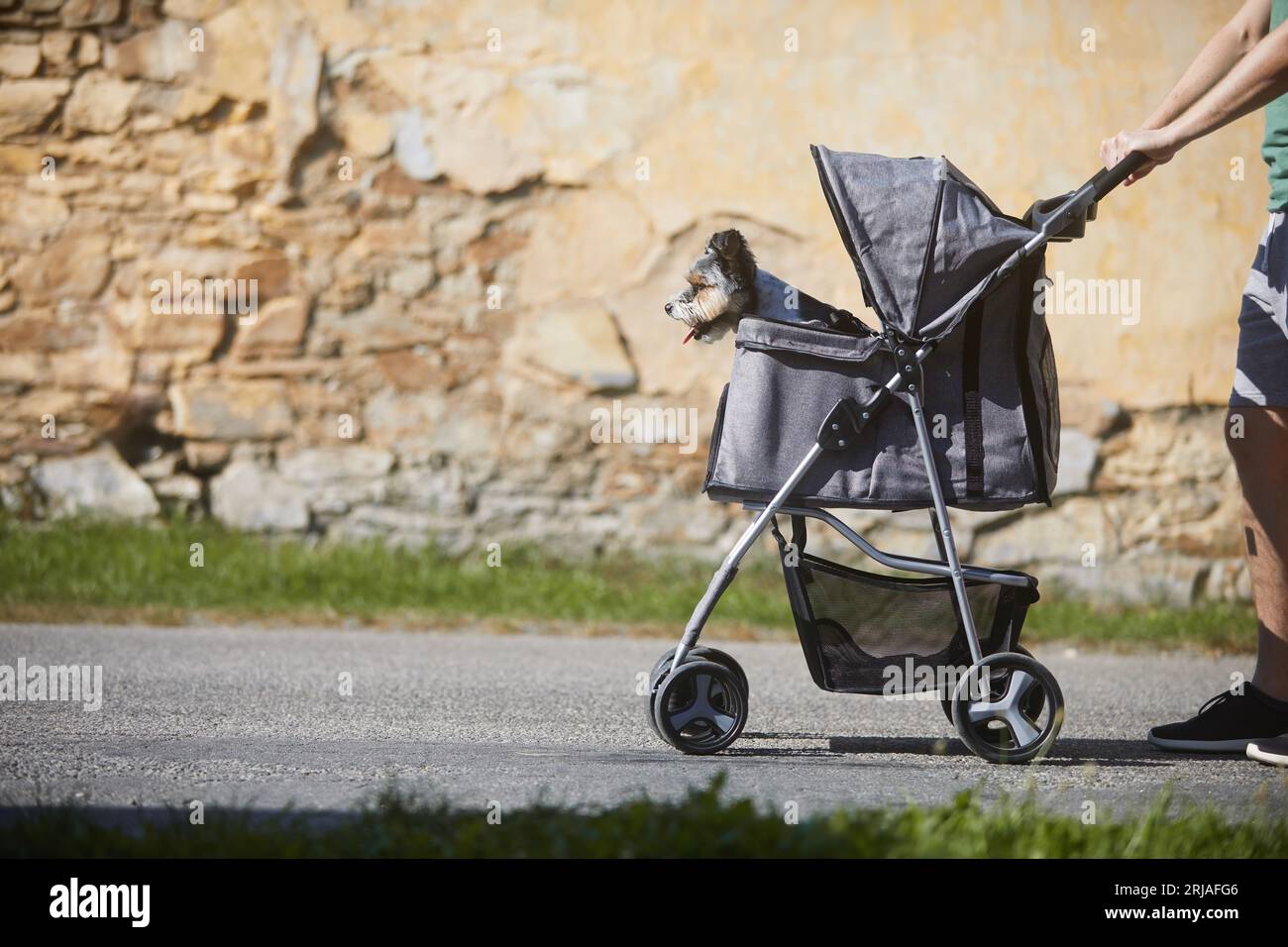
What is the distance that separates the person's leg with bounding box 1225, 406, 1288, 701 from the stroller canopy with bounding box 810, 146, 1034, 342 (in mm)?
892

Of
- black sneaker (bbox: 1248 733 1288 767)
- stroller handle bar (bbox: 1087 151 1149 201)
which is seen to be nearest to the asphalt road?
black sneaker (bbox: 1248 733 1288 767)

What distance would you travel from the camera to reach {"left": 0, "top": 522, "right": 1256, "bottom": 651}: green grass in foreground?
634 cm

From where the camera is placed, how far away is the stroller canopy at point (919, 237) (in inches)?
141

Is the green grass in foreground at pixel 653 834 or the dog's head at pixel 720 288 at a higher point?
the dog's head at pixel 720 288

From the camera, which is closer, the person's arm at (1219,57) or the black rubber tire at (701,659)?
the black rubber tire at (701,659)

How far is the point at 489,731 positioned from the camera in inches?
158

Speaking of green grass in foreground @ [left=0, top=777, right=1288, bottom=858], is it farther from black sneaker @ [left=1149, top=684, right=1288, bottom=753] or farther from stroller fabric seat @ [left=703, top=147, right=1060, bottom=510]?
black sneaker @ [left=1149, top=684, right=1288, bottom=753]

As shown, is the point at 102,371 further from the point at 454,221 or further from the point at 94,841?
the point at 94,841

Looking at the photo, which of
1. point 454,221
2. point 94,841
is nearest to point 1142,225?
point 454,221

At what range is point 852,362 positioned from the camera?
141 inches

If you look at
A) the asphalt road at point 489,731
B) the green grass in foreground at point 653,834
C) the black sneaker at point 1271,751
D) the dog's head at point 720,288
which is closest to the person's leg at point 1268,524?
the black sneaker at point 1271,751

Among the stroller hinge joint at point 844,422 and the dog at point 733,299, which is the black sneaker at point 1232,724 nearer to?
the stroller hinge joint at point 844,422

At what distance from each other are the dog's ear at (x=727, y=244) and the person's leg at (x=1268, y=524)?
147 centimetres

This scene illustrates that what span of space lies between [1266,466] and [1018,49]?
423 centimetres
